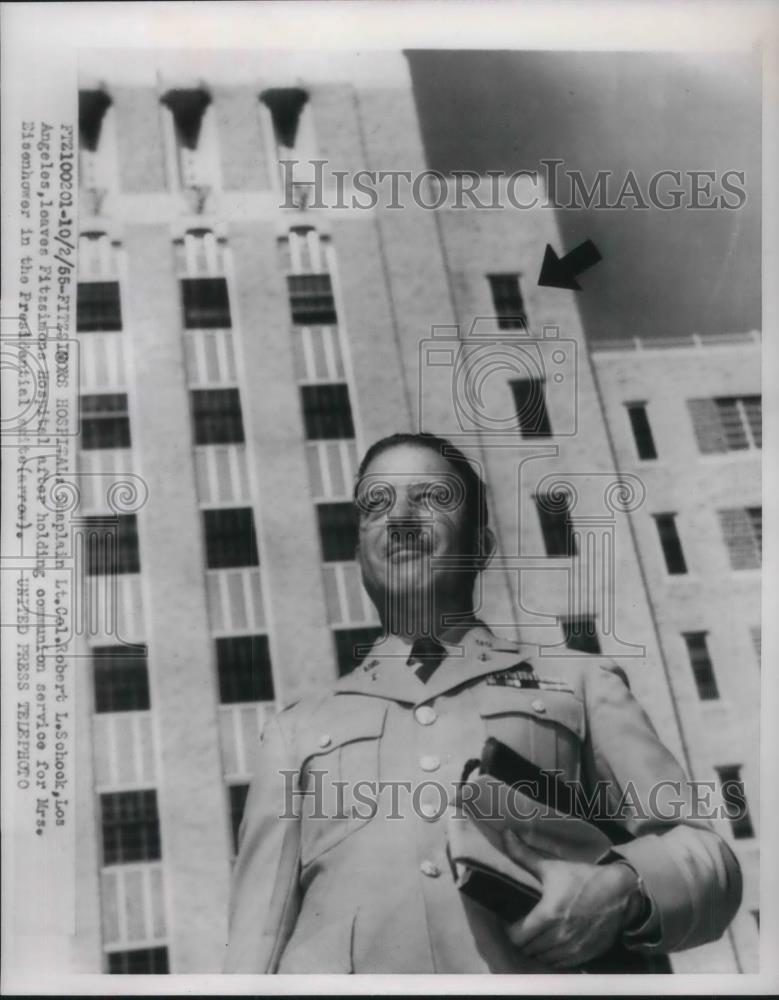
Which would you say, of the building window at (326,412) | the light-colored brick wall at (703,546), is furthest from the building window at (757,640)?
the building window at (326,412)

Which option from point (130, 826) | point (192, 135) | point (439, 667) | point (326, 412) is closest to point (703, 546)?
point (439, 667)

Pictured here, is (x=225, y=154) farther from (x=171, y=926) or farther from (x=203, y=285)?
(x=171, y=926)

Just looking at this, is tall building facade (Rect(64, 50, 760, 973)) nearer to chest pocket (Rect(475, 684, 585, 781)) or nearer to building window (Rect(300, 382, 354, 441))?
building window (Rect(300, 382, 354, 441))

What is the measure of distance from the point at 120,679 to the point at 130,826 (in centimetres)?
44

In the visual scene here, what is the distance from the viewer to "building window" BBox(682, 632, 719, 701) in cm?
327

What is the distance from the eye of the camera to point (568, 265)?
340cm

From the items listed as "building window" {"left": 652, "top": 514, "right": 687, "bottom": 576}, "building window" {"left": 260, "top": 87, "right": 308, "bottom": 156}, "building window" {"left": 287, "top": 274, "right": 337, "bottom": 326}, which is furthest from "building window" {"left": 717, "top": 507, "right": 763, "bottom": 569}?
"building window" {"left": 260, "top": 87, "right": 308, "bottom": 156}

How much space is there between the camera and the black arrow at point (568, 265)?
133 inches

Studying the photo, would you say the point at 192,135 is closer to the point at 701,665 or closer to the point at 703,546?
the point at 703,546

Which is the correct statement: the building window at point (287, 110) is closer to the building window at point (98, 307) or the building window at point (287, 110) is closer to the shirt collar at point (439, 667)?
the building window at point (98, 307)

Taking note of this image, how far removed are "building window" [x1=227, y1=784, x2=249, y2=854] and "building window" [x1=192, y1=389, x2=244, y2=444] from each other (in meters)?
1.07

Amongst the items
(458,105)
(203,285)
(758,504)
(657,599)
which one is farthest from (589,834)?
(458,105)

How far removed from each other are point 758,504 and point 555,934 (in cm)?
148
